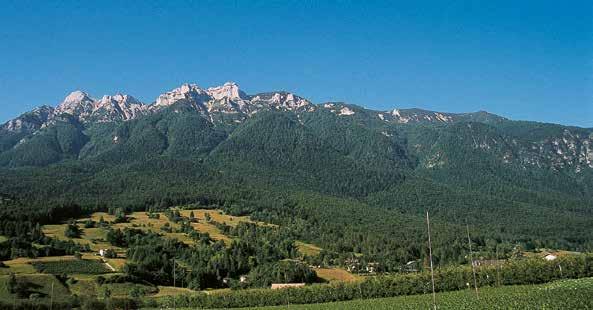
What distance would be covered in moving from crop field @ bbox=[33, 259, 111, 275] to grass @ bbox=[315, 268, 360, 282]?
4225 centimetres

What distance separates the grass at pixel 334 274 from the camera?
115 metres

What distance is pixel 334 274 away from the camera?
395 ft

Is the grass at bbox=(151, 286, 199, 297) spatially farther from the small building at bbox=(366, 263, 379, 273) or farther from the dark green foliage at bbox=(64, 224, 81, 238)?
the small building at bbox=(366, 263, 379, 273)

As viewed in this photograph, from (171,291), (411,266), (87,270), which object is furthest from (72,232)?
(411,266)

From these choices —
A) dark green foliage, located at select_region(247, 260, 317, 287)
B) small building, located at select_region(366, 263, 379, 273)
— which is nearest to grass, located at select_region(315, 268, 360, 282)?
dark green foliage, located at select_region(247, 260, 317, 287)

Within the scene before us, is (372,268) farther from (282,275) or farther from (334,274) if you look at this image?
(282,275)

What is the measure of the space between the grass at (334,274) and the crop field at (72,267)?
4225 centimetres

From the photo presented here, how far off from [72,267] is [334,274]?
2030 inches

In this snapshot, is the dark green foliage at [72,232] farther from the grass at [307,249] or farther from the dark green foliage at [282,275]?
the grass at [307,249]

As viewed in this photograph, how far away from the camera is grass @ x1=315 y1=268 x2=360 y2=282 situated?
11493cm

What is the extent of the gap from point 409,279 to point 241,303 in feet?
77.9

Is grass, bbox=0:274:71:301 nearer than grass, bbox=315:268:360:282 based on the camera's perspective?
Yes

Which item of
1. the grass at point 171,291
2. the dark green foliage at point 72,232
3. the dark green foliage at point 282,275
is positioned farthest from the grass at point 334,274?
the dark green foliage at point 72,232

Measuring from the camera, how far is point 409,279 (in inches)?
3061
